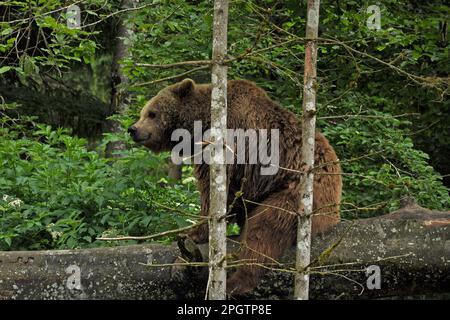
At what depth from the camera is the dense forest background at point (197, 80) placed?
714 centimetres

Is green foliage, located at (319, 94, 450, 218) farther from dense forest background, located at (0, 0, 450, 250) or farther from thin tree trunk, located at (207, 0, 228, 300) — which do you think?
thin tree trunk, located at (207, 0, 228, 300)

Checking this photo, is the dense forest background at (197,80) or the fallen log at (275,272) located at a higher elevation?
the dense forest background at (197,80)

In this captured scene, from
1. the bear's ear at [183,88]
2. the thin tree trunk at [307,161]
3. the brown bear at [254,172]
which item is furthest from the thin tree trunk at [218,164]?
the bear's ear at [183,88]

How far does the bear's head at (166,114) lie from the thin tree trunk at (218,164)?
2.49 meters

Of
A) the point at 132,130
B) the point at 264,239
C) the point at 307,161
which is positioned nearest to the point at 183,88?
the point at 132,130

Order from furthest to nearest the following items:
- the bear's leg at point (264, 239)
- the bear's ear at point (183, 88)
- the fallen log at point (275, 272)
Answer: the bear's ear at point (183, 88) → the bear's leg at point (264, 239) → the fallen log at point (275, 272)

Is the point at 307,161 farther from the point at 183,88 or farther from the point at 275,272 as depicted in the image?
the point at 183,88

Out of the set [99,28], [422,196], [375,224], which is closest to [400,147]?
[422,196]

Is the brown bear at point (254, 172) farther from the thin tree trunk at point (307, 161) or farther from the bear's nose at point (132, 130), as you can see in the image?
the thin tree trunk at point (307, 161)

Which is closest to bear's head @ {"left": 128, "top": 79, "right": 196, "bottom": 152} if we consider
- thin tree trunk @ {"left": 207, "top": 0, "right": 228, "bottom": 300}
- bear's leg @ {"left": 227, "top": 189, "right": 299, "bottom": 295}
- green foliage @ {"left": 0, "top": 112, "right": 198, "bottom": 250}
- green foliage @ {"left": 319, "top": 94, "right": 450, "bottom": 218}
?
green foliage @ {"left": 0, "top": 112, "right": 198, "bottom": 250}

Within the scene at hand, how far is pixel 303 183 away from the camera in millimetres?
5078

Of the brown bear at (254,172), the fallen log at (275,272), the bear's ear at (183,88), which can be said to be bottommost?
the fallen log at (275,272)

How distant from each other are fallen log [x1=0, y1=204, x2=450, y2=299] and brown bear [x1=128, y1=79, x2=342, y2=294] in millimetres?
279

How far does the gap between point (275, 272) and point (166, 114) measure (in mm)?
2228
